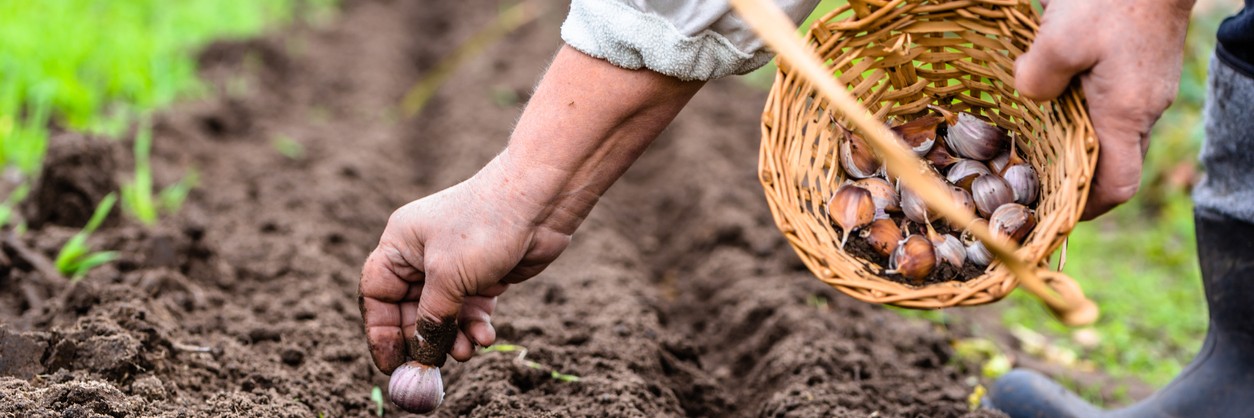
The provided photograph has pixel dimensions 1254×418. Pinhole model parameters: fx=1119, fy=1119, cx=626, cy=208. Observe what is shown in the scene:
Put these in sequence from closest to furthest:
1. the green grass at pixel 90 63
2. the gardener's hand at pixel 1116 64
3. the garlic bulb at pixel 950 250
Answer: the gardener's hand at pixel 1116 64 → the garlic bulb at pixel 950 250 → the green grass at pixel 90 63

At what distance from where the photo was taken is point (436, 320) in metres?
1.91

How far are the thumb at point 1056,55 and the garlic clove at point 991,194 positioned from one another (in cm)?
19

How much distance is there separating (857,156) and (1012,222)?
292 millimetres

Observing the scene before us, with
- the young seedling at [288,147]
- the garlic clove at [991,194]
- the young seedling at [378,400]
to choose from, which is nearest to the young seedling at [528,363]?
the young seedling at [378,400]

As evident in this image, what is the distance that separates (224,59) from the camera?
18.0ft

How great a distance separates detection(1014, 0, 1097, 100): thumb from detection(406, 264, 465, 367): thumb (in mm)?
953

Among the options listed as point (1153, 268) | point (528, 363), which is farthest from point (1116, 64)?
point (1153, 268)

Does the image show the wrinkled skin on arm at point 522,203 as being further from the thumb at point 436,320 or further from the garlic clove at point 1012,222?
the garlic clove at point 1012,222

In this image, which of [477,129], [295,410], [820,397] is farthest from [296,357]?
[477,129]

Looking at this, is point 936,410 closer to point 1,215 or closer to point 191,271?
point 191,271

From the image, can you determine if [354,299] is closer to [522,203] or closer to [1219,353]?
[522,203]

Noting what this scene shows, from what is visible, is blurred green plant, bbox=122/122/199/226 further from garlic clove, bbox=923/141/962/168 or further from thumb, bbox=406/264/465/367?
garlic clove, bbox=923/141/962/168

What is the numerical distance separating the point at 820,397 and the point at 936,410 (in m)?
0.29

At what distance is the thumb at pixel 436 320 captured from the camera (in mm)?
1851
